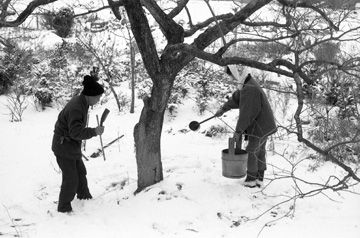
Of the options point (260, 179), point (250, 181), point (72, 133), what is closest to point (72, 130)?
point (72, 133)

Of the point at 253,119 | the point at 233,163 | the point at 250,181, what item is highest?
the point at 253,119

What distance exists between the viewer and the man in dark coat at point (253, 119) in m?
4.46

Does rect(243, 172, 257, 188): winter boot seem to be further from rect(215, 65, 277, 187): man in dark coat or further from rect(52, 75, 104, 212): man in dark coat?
rect(52, 75, 104, 212): man in dark coat

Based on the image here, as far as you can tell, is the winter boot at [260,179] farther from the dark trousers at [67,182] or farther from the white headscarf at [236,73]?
the dark trousers at [67,182]

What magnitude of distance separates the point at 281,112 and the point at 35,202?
4.96 metres

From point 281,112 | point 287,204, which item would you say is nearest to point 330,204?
point 287,204

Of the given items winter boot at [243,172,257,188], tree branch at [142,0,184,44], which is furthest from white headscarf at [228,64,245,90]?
winter boot at [243,172,257,188]

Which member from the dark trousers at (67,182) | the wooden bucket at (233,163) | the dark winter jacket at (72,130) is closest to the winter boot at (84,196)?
the dark trousers at (67,182)

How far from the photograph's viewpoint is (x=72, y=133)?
4.04 m

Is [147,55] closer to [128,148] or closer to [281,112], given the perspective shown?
[128,148]

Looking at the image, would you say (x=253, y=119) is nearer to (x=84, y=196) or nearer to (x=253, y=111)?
(x=253, y=111)

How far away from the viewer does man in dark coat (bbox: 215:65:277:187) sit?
446cm

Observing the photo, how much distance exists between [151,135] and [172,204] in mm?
768

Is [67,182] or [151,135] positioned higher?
[151,135]
